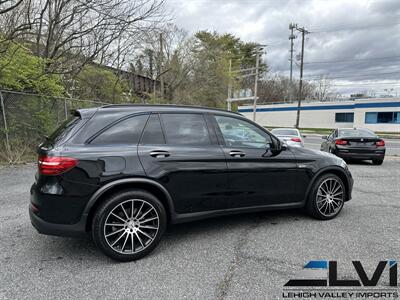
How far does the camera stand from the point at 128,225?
3012mm

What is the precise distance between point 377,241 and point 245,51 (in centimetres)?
5064

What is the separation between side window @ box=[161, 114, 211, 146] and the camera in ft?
11.0

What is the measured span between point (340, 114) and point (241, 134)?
3837 centimetres

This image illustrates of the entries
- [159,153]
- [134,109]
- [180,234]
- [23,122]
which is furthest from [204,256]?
[23,122]

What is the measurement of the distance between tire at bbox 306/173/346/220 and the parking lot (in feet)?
0.48

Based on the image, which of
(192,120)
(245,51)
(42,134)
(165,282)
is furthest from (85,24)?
(245,51)

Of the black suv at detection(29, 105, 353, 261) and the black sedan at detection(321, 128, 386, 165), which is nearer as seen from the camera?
the black suv at detection(29, 105, 353, 261)

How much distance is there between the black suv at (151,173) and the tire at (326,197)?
0.49ft

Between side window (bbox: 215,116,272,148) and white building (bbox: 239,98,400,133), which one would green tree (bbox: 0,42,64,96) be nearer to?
side window (bbox: 215,116,272,148)

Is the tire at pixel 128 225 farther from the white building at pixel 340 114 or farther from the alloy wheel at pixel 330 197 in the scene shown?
the white building at pixel 340 114

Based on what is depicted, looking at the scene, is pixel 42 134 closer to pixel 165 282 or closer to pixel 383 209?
pixel 165 282

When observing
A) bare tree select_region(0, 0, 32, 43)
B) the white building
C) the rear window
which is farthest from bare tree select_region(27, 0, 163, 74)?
the white building

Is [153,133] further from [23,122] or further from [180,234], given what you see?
[23,122]

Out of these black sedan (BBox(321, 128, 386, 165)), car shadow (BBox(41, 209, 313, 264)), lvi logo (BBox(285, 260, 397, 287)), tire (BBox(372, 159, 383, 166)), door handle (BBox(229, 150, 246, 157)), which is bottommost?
car shadow (BBox(41, 209, 313, 264))
